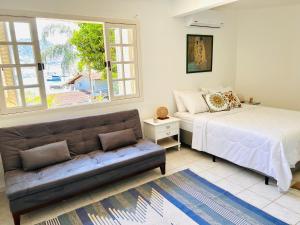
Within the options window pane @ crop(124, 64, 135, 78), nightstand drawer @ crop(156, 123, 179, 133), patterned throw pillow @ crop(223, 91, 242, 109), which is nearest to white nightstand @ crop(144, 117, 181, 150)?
nightstand drawer @ crop(156, 123, 179, 133)

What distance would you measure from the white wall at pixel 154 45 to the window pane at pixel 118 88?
8.5 inches

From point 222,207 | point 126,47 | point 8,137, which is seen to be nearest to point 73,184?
point 8,137

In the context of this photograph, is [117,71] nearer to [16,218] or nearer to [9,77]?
[9,77]

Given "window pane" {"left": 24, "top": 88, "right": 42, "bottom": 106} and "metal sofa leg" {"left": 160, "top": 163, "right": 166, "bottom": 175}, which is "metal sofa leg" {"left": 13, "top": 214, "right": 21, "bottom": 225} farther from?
"metal sofa leg" {"left": 160, "top": 163, "right": 166, "bottom": 175}

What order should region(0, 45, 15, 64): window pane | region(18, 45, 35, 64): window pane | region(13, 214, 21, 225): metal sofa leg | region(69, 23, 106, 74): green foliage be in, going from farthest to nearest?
region(69, 23, 106, 74): green foliage < region(18, 45, 35, 64): window pane < region(0, 45, 15, 64): window pane < region(13, 214, 21, 225): metal sofa leg

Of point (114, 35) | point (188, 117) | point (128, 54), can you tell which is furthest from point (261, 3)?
point (114, 35)

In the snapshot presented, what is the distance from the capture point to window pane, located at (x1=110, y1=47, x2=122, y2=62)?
10.3 ft

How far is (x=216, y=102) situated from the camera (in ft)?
11.9

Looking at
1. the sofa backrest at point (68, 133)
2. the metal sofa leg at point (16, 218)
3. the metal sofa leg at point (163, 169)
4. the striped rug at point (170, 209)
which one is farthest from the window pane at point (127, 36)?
the metal sofa leg at point (16, 218)

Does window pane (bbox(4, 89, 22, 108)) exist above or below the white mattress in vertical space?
above

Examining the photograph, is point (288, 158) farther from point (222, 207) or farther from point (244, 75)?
point (244, 75)

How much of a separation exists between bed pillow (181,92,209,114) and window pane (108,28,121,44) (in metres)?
1.44

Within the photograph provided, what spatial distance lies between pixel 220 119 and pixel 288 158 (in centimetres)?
101

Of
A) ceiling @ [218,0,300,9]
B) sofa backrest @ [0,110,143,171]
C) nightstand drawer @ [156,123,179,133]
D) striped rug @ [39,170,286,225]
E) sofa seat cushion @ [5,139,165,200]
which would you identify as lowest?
striped rug @ [39,170,286,225]
